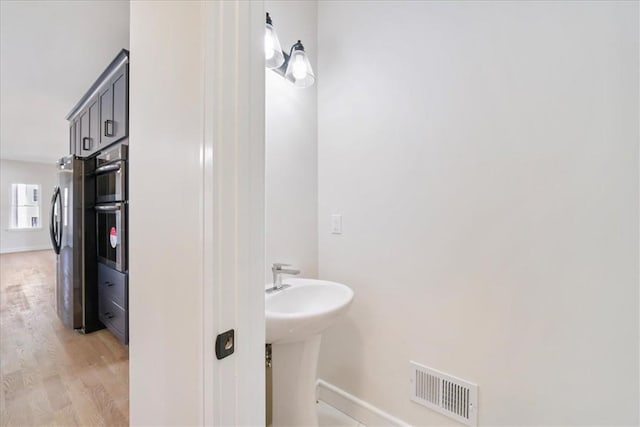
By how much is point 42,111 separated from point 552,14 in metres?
5.25

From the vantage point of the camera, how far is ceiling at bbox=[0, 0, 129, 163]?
5.82ft

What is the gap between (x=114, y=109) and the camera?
2.03 m

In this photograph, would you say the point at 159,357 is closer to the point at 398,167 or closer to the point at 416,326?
the point at 416,326

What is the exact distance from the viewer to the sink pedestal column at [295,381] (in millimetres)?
1256

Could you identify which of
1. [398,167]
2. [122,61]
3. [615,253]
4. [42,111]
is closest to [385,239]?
[398,167]

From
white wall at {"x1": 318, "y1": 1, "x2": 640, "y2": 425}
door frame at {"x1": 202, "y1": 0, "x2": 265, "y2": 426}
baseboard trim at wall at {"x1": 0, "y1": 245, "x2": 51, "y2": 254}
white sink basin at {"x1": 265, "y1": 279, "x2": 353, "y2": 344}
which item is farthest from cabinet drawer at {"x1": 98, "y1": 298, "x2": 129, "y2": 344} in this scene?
baseboard trim at wall at {"x1": 0, "y1": 245, "x2": 51, "y2": 254}

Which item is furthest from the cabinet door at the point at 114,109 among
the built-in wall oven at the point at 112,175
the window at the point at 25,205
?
the window at the point at 25,205

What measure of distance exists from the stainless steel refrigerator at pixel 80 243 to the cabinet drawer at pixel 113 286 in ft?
0.41

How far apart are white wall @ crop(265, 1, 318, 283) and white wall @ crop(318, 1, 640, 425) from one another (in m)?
0.14

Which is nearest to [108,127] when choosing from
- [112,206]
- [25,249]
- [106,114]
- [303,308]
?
[106,114]

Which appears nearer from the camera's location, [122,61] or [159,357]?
[159,357]

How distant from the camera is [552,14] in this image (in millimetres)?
1037

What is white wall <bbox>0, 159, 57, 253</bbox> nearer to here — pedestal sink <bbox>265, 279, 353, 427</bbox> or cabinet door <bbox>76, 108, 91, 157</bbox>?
cabinet door <bbox>76, 108, 91, 157</bbox>

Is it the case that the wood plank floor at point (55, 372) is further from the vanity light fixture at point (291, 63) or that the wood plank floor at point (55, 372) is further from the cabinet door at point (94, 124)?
the vanity light fixture at point (291, 63)
